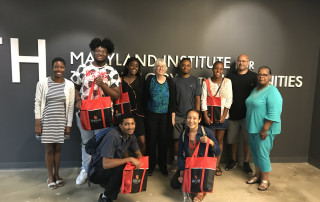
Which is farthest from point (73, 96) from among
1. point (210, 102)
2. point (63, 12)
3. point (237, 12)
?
point (237, 12)

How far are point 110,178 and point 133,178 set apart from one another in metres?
0.23

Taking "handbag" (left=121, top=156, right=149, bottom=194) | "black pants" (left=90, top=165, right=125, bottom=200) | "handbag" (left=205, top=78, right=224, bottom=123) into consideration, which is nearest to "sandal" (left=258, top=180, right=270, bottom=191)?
"handbag" (left=205, top=78, right=224, bottom=123)

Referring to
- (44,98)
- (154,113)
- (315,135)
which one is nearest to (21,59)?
(44,98)

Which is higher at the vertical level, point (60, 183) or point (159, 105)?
point (159, 105)

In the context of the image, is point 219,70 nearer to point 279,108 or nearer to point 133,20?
point 279,108

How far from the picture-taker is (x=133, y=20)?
3389 mm

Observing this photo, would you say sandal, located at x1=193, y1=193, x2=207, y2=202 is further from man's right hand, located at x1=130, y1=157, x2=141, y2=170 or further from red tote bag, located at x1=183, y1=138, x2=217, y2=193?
man's right hand, located at x1=130, y1=157, x2=141, y2=170

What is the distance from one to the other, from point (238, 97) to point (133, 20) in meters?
1.87

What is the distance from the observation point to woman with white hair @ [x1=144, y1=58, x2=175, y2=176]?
9.80ft

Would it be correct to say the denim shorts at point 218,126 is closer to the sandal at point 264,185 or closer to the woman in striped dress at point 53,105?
the sandal at point 264,185

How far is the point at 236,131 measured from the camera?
3.44 m

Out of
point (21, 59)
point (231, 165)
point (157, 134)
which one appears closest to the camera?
point (157, 134)

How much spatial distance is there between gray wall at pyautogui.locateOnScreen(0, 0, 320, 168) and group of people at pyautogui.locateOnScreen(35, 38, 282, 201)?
482mm

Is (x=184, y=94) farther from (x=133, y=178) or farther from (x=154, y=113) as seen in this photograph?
(x=133, y=178)
